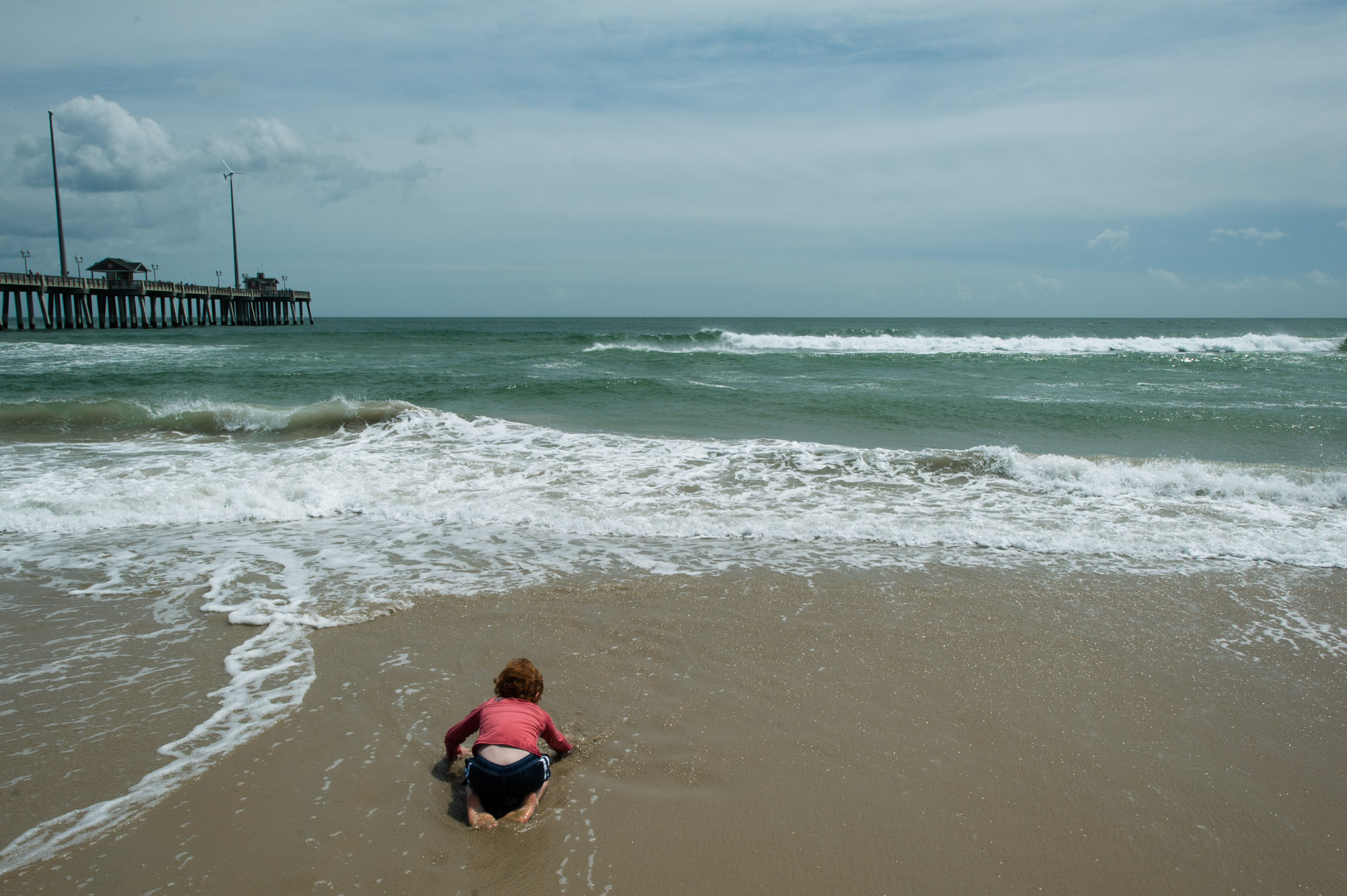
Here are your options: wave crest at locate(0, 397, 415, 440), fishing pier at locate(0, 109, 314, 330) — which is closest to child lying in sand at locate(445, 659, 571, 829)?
wave crest at locate(0, 397, 415, 440)

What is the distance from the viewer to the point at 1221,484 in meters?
8.83

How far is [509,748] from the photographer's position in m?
3.18

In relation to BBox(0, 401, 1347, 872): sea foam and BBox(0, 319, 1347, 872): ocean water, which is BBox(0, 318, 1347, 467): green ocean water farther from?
BBox(0, 401, 1347, 872): sea foam

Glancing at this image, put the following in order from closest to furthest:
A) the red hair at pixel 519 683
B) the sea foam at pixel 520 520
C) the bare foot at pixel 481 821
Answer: the bare foot at pixel 481 821 < the red hair at pixel 519 683 < the sea foam at pixel 520 520

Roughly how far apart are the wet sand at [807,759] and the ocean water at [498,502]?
0.50 metres

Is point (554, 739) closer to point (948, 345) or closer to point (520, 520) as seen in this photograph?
point (520, 520)

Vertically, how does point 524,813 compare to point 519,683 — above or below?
below

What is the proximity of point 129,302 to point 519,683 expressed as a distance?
66.1 metres

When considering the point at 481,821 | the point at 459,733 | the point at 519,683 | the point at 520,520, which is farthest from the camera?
the point at 520,520

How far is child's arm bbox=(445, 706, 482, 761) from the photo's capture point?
11.2 ft

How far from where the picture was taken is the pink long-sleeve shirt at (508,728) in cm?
322

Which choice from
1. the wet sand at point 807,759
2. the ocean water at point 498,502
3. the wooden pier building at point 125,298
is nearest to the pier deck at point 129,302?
the wooden pier building at point 125,298

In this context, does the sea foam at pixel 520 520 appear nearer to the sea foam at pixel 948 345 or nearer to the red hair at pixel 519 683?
the red hair at pixel 519 683

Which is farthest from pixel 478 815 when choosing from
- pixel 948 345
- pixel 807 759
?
pixel 948 345
